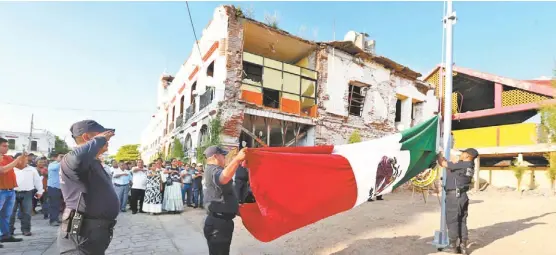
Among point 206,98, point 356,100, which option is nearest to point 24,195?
point 206,98

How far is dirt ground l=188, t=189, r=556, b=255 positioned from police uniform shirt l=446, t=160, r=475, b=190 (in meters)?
1.07

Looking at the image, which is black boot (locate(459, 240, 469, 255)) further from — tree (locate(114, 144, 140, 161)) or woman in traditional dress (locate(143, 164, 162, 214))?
tree (locate(114, 144, 140, 161))

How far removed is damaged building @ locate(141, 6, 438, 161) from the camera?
13492 millimetres

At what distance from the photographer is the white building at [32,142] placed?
49734 mm

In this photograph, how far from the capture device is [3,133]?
4931cm

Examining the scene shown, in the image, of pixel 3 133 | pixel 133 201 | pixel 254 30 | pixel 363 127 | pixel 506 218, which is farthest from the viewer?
pixel 3 133

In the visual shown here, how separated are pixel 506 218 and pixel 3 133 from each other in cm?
6201

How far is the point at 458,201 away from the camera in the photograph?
5273mm

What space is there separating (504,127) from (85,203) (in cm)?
1924

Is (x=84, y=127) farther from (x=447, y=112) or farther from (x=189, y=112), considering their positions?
(x=189, y=112)

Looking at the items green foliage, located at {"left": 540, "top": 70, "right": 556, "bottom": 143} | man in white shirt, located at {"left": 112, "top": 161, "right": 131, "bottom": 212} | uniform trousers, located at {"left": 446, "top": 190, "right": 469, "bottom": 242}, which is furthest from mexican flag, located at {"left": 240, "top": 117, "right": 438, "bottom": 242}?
man in white shirt, located at {"left": 112, "top": 161, "right": 131, "bottom": 212}

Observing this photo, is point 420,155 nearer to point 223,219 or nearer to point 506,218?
point 223,219

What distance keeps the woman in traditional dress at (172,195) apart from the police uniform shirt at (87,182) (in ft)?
25.2

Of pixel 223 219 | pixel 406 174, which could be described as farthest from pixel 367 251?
pixel 223 219
